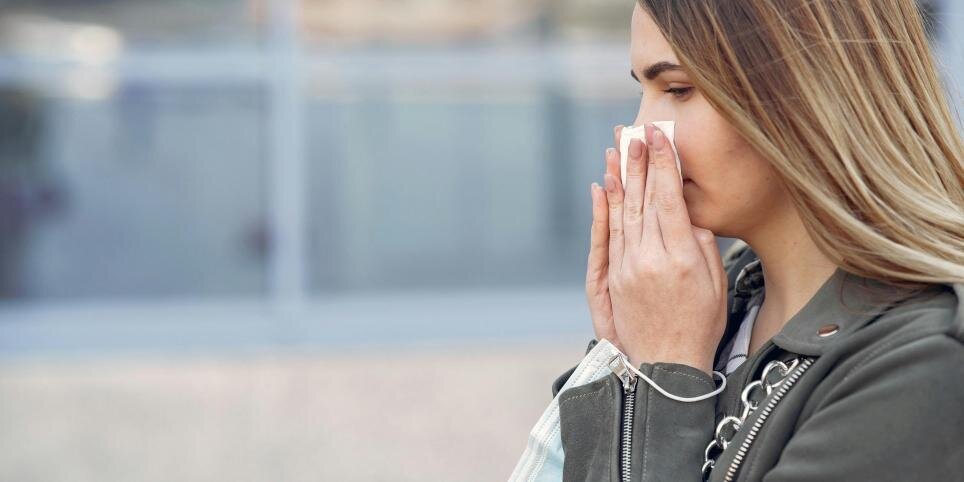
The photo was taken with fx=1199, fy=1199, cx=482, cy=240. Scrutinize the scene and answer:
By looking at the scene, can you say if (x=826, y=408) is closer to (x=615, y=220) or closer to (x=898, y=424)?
(x=898, y=424)

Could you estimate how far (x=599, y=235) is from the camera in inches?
79.7

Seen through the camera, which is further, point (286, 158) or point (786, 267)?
point (286, 158)

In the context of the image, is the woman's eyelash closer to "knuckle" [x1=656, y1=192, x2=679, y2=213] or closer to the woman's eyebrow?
the woman's eyebrow

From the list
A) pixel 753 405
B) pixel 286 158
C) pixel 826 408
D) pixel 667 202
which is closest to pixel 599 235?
pixel 667 202

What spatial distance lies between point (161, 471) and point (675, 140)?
12.3ft

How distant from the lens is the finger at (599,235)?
201 cm

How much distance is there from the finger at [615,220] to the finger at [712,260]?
0.44ft

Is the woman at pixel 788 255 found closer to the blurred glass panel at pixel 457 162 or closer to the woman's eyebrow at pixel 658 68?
the woman's eyebrow at pixel 658 68

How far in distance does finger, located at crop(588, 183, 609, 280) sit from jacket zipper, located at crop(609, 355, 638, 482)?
22 centimetres

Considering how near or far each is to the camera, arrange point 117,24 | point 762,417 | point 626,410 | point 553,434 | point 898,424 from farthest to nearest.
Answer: point 117,24 → point 553,434 → point 626,410 → point 762,417 → point 898,424

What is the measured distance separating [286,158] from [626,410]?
12.9 feet

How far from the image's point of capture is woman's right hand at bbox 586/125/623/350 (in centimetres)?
199

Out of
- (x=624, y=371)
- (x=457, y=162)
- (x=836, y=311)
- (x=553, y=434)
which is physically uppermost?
(x=457, y=162)


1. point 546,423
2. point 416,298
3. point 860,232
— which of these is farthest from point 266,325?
point 860,232
